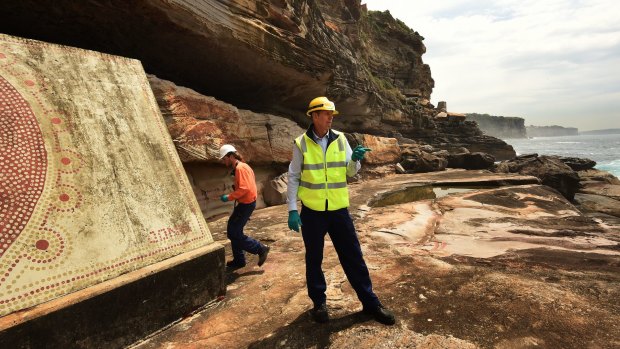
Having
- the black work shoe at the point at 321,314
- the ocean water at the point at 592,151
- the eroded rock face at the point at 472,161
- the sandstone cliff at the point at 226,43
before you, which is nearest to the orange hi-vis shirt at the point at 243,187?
the black work shoe at the point at 321,314

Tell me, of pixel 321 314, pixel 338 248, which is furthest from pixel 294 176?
pixel 321 314

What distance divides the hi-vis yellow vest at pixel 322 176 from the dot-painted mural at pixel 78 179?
151 centimetres

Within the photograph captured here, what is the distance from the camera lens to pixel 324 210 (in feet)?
9.89

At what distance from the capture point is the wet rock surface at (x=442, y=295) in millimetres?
2740

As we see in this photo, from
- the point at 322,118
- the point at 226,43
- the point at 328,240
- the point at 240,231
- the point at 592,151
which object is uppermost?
the point at 226,43

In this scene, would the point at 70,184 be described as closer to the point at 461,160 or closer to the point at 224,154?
the point at 224,154

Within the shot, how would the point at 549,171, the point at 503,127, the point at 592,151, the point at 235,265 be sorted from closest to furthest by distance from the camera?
the point at 235,265, the point at 549,171, the point at 592,151, the point at 503,127

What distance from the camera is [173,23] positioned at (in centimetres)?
730

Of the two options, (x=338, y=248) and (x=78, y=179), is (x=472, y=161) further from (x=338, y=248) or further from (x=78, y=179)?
(x=78, y=179)

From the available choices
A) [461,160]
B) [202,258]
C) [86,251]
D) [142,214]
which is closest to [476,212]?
[202,258]

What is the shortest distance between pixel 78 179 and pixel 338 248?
261 cm

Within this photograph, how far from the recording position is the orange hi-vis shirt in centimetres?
454

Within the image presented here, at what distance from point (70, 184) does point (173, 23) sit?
5.46 meters

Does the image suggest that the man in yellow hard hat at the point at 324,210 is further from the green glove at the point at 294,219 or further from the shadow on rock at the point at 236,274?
the shadow on rock at the point at 236,274
